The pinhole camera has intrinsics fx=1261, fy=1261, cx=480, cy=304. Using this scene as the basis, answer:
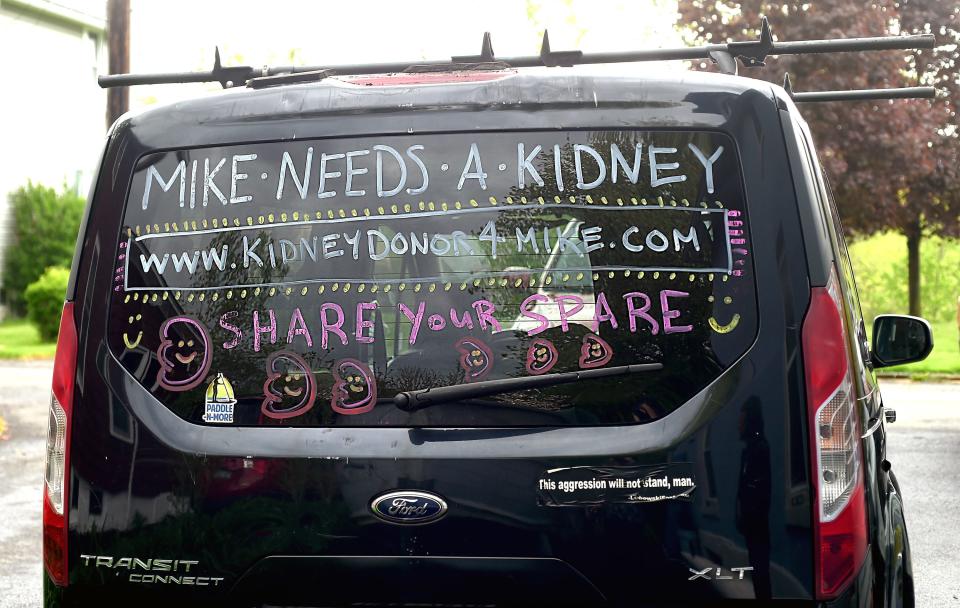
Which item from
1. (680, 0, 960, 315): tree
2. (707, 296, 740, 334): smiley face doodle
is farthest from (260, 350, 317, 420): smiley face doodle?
(680, 0, 960, 315): tree

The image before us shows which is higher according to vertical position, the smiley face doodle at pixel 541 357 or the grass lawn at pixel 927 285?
the smiley face doodle at pixel 541 357

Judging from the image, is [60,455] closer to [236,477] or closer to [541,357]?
[236,477]

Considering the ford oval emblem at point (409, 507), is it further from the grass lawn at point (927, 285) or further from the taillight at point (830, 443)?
the grass lawn at point (927, 285)

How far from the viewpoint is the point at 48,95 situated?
103 ft

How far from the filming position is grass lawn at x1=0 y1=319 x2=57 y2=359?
22328 millimetres

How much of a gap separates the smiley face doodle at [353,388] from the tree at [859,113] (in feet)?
62.4

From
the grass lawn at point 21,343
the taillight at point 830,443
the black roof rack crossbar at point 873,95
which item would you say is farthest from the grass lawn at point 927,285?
the taillight at point 830,443

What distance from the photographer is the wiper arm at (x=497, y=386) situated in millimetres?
2820

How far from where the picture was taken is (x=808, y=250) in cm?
282

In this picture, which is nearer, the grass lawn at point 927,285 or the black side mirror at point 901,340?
the black side mirror at point 901,340

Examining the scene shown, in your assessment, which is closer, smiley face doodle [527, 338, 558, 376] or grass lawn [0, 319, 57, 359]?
smiley face doodle [527, 338, 558, 376]

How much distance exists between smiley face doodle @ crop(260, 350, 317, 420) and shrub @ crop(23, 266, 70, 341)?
22.3m

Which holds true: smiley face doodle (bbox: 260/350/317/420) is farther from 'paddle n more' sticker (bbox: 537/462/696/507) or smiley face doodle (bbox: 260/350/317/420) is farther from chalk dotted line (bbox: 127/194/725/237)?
'paddle n more' sticker (bbox: 537/462/696/507)

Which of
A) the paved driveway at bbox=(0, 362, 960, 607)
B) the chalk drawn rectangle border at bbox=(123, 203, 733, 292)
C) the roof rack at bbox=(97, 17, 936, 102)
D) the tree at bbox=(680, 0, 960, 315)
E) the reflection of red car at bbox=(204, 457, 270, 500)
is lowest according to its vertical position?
the paved driveway at bbox=(0, 362, 960, 607)
